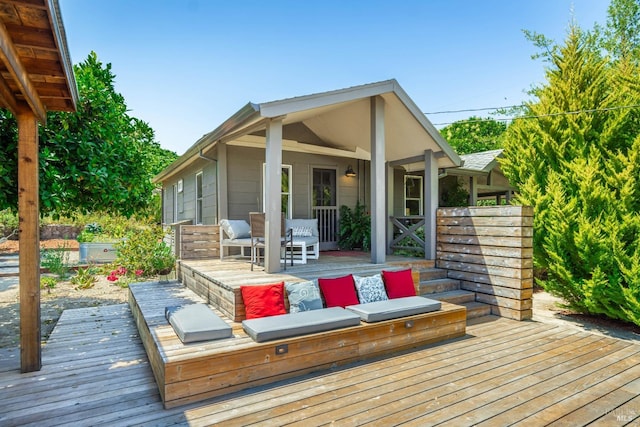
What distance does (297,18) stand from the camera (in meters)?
9.38

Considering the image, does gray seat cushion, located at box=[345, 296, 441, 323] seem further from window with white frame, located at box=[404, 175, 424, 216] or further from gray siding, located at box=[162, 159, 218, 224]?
window with white frame, located at box=[404, 175, 424, 216]

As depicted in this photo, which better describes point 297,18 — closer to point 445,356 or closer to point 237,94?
point 237,94

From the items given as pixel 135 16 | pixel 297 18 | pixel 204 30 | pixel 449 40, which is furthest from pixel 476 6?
pixel 135 16

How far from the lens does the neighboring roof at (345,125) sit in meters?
4.79

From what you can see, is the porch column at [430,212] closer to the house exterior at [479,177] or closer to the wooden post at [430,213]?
the wooden post at [430,213]

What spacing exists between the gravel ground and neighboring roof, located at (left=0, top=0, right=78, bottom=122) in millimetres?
2958

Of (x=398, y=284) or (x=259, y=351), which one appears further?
(x=398, y=284)

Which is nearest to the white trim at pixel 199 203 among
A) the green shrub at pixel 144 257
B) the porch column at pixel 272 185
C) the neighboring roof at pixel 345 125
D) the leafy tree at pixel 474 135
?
the neighboring roof at pixel 345 125

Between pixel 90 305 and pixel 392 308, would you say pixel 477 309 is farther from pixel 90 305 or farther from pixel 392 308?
pixel 90 305

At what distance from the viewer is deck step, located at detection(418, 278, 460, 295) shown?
17.7ft

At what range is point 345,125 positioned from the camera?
21.9 ft

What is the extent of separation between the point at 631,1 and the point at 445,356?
2131 centimetres

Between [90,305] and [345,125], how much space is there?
5683 mm

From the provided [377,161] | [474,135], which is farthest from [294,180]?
[474,135]
